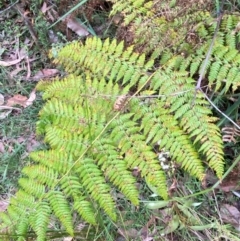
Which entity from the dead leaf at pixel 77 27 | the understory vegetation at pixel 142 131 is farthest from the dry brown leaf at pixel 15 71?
the dead leaf at pixel 77 27

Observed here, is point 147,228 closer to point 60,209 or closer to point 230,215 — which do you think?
point 230,215

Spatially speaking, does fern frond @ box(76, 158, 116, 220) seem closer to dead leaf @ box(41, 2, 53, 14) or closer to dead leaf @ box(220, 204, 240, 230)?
dead leaf @ box(220, 204, 240, 230)

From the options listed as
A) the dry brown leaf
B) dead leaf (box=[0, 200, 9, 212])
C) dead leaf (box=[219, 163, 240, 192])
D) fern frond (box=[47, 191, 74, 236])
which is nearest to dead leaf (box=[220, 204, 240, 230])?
dead leaf (box=[219, 163, 240, 192])

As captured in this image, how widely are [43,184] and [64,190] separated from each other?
0.43 ft

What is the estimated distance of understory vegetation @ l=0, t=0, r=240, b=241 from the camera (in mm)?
2150

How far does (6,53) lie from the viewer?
310 cm

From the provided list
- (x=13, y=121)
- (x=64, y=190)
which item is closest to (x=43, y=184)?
(x=64, y=190)

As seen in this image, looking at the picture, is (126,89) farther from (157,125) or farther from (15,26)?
(15,26)

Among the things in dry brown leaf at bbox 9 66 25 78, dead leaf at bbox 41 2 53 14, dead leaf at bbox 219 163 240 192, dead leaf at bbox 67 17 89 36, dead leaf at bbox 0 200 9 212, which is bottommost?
Answer: dead leaf at bbox 219 163 240 192

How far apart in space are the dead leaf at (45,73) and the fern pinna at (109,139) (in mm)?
543

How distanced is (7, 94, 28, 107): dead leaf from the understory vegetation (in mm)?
432

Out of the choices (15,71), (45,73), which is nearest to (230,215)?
(45,73)

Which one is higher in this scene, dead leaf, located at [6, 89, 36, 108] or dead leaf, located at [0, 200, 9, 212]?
dead leaf, located at [6, 89, 36, 108]

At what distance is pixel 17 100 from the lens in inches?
115
